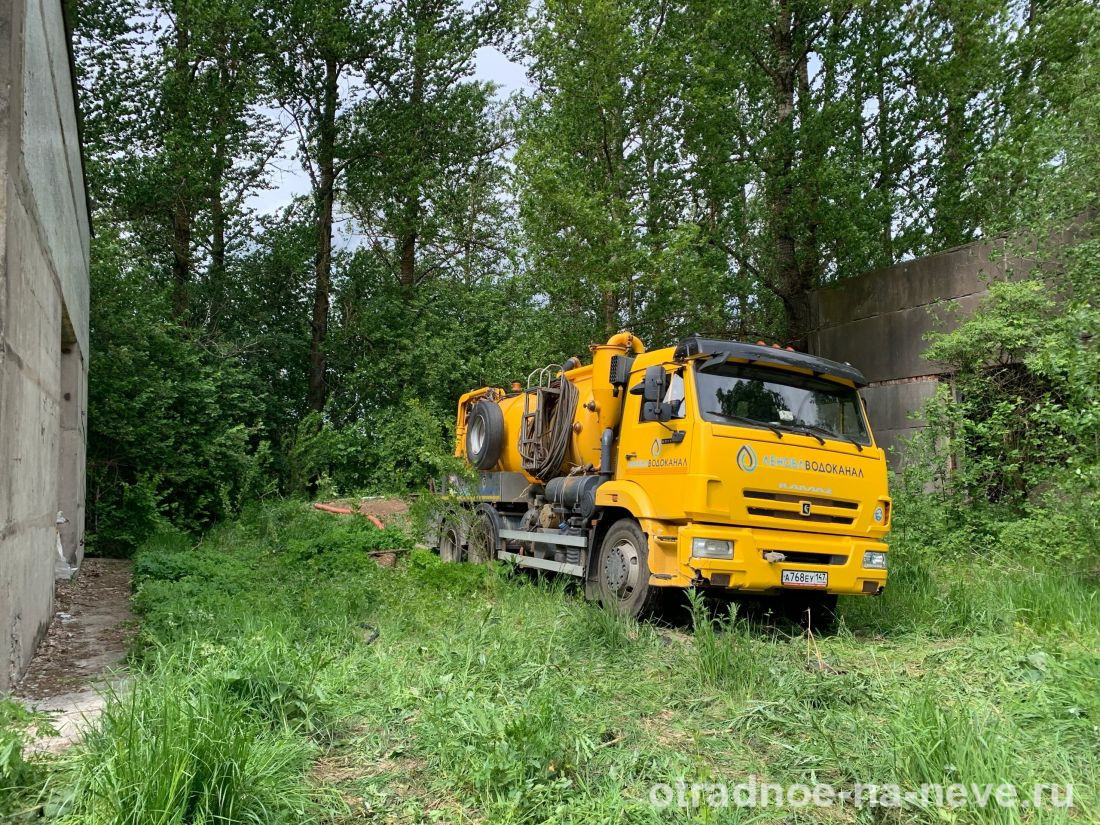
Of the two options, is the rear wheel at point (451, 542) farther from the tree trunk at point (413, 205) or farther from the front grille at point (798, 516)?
the tree trunk at point (413, 205)

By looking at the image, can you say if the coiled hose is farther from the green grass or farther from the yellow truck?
the green grass

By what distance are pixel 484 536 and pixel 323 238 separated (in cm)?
1491

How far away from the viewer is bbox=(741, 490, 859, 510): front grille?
7.00 meters

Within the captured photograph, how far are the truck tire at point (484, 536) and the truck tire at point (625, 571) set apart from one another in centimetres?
319

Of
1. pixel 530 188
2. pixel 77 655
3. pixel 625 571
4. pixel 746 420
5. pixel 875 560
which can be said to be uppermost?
pixel 530 188

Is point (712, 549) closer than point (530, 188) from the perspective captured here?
Yes

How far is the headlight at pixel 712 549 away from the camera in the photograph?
6.79 metres

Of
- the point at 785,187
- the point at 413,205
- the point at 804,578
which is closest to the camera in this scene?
the point at 804,578

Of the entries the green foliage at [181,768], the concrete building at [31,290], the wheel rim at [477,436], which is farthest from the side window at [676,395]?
the concrete building at [31,290]

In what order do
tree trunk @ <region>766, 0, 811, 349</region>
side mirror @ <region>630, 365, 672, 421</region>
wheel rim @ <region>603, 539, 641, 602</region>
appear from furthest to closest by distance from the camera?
1. tree trunk @ <region>766, 0, 811, 349</region>
2. wheel rim @ <region>603, 539, 641, 602</region>
3. side mirror @ <region>630, 365, 672, 421</region>

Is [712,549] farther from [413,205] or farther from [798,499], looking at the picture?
[413,205]

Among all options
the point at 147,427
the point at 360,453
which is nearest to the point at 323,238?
the point at 360,453

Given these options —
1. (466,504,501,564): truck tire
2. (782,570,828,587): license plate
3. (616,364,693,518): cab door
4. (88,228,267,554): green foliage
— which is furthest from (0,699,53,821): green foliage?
(88,228,267,554): green foliage

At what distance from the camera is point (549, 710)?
4.04 meters
